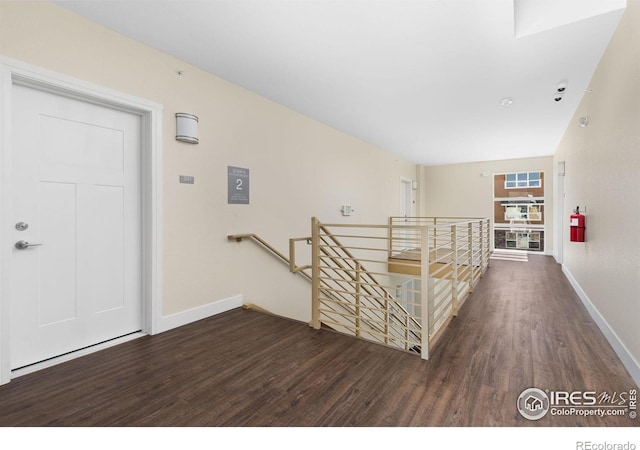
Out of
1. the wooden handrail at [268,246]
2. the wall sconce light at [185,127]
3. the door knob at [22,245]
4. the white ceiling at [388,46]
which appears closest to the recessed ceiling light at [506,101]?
the white ceiling at [388,46]

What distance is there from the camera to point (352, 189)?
18.8ft

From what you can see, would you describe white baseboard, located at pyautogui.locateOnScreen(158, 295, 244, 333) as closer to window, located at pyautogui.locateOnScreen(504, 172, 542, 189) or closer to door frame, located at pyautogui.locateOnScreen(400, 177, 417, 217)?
door frame, located at pyautogui.locateOnScreen(400, 177, 417, 217)

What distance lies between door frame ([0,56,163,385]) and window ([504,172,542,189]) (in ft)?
27.7

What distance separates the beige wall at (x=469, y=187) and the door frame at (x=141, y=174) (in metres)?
7.84

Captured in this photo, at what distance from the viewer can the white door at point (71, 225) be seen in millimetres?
2080

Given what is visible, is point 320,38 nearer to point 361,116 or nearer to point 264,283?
point 361,116

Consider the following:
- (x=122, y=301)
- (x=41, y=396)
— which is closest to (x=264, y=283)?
(x=122, y=301)

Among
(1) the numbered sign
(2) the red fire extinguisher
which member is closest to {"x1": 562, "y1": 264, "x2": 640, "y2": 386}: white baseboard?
(2) the red fire extinguisher

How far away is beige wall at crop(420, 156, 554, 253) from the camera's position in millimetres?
7598

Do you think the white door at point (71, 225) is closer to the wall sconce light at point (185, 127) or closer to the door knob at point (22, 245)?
the door knob at point (22, 245)

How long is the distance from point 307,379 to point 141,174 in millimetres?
2259

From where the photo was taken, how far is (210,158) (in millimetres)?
3127

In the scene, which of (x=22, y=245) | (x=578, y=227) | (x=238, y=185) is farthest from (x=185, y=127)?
(x=578, y=227)

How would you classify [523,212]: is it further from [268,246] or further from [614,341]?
[268,246]
